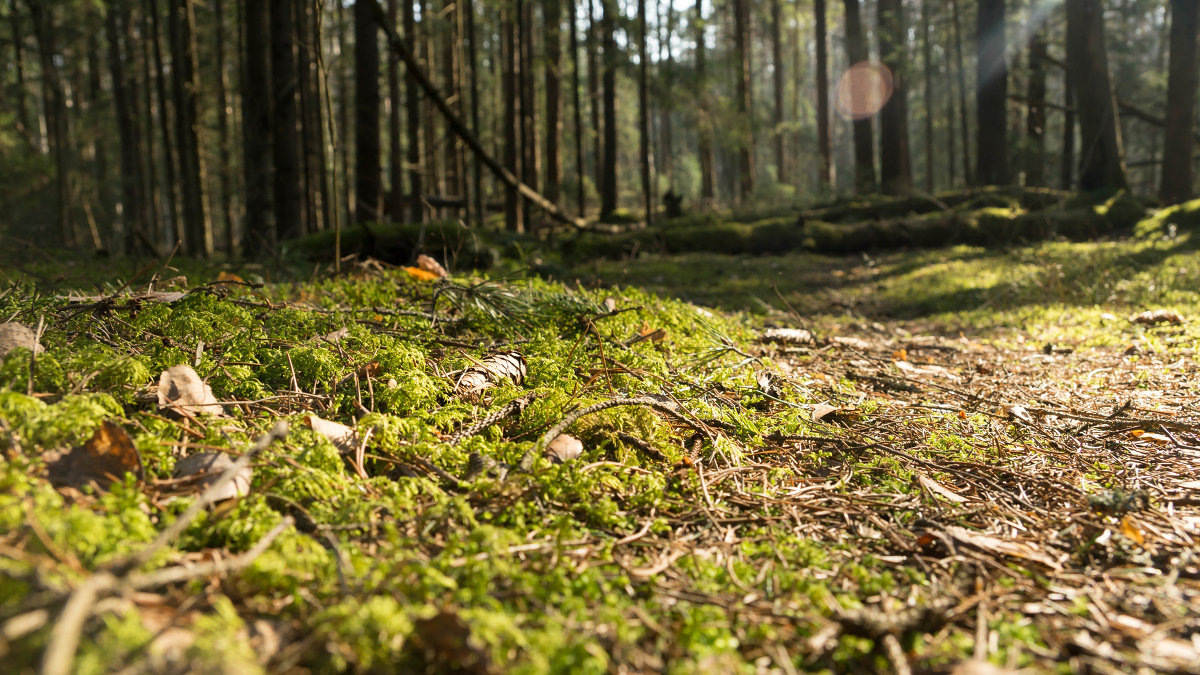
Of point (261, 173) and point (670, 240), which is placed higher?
point (261, 173)

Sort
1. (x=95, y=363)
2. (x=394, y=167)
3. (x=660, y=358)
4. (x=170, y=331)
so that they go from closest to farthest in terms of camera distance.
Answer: (x=95, y=363) → (x=170, y=331) → (x=660, y=358) → (x=394, y=167)

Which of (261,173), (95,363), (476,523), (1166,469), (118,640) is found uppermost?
(261,173)

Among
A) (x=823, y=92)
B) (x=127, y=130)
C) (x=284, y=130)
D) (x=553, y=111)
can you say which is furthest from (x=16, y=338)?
(x=823, y=92)

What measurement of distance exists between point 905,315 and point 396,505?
5.75m

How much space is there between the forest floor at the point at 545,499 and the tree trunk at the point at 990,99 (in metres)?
12.9

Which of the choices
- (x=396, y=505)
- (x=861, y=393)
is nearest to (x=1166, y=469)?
(x=861, y=393)

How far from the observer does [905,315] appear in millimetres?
6309

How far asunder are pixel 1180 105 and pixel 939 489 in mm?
13502

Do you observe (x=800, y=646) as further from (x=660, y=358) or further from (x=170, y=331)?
(x=170, y=331)

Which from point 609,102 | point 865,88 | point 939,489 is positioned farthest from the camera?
point 609,102

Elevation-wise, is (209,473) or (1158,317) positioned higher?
(209,473)

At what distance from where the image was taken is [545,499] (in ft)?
5.86

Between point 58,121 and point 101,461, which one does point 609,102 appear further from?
point 101,461

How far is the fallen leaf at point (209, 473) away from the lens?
1.57 metres
